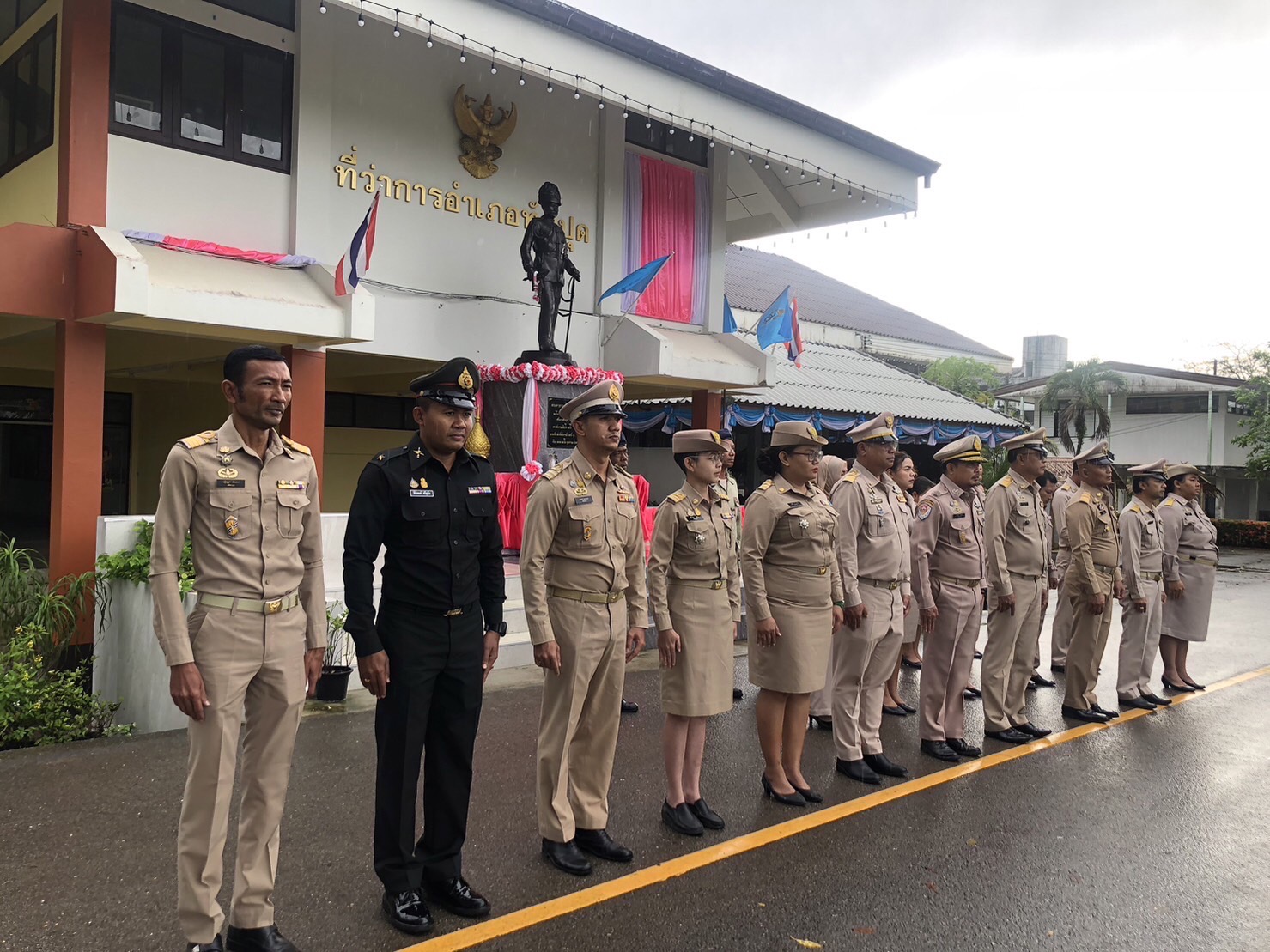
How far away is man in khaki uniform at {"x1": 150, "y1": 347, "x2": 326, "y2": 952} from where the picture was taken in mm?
3131

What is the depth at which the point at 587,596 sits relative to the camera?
4160mm

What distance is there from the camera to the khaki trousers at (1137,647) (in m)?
7.57

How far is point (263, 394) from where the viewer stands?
3.29m

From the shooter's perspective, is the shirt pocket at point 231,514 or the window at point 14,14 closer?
the shirt pocket at point 231,514

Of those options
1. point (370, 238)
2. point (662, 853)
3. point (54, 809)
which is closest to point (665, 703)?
point (662, 853)

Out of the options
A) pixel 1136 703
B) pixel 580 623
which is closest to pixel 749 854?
pixel 580 623

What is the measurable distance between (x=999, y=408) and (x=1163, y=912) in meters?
30.4

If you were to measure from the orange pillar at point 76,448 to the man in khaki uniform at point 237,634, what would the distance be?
5.27 m

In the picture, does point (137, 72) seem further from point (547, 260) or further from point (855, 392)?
point (855, 392)

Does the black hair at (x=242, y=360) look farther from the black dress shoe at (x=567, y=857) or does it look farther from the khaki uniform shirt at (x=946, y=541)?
the khaki uniform shirt at (x=946, y=541)

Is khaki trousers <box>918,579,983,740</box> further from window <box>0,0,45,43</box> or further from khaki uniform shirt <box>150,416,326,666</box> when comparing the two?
window <box>0,0,45,43</box>

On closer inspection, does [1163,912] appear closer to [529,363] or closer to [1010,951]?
[1010,951]

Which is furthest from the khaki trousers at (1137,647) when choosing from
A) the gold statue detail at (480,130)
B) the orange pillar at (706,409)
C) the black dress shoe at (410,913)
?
the gold statue detail at (480,130)

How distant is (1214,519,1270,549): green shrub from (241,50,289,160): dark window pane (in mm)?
27005
